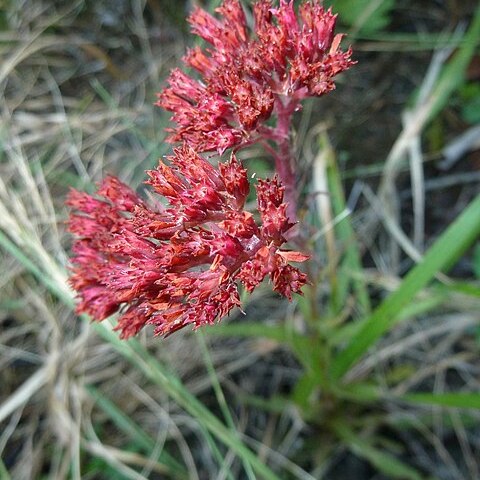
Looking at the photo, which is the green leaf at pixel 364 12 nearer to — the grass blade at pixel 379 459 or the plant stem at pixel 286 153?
the plant stem at pixel 286 153

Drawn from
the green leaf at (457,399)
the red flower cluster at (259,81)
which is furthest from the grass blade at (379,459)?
the red flower cluster at (259,81)

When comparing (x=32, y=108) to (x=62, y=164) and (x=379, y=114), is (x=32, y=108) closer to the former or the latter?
(x=62, y=164)

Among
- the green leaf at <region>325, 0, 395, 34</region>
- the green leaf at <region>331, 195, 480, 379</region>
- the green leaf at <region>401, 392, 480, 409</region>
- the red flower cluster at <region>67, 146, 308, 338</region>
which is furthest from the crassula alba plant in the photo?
the green leaf at <region>325, 0, 395, 34</region>

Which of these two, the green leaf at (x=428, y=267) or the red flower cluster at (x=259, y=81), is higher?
the red flower cluster at (x=259, y=81)

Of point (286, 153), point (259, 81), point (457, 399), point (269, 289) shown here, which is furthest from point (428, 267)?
point (269, 289)

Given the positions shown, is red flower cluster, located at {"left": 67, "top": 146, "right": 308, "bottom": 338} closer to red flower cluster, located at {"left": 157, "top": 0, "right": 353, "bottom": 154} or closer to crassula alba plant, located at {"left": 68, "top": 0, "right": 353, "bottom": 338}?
crassula alba plant, located at {"left": 68, "top": 0, "right": 353, "bottom": 338}

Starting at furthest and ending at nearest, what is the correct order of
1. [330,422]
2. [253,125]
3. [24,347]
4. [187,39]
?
[187,39], [24,347], [330,422], [253,125]

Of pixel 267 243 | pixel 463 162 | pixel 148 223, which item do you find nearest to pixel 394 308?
pixel 267 243

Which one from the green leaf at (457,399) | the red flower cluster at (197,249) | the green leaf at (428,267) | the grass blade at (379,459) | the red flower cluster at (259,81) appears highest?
the red flower cluster at (259,81)
